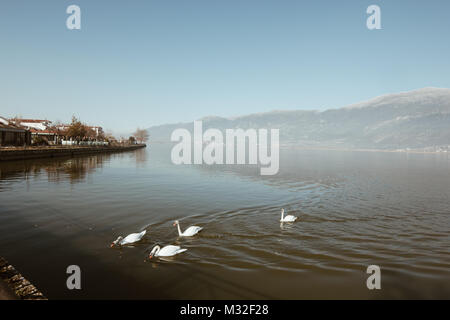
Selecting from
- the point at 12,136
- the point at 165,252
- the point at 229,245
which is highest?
the point at 12,136

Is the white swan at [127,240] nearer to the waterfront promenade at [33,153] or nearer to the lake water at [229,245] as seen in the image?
the lake water at [229,245]

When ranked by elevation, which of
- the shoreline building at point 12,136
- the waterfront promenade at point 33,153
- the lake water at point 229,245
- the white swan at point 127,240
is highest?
the shoreline building at point 12,136

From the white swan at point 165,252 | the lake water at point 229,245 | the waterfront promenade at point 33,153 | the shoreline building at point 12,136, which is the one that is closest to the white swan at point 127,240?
the lake water at point 229,245

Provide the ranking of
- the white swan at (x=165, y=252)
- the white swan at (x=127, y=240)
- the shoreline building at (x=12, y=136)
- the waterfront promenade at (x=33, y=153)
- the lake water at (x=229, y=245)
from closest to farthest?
the lake water at (x=229, y=245) < the white swan at (x=165, y=252) < the white swan at (x=127, y=240) < the waterfront promenade at (x=33, y=153) < the shoreline building at (x=12, y=136)

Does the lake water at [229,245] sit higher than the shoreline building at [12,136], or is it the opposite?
the shoreline building at [12,136]

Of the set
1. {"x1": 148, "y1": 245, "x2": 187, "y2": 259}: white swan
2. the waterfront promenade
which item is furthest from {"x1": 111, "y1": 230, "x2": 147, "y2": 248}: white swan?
the waterfront promenade

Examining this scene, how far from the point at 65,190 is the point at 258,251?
18.1 meters

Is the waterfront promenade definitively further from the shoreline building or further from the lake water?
the lake water

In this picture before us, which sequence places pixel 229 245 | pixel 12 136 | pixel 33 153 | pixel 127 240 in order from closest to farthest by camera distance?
pixel 127 240
pixel 229 245
pixel 33 153
pixel 12 136

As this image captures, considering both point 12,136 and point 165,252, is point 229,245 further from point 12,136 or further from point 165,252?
point 12,136

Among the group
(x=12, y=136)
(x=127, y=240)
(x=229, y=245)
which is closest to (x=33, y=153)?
(x=12, y=136)

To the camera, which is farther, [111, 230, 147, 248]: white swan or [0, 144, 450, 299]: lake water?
[111, 230, 147, 248]: white swan
